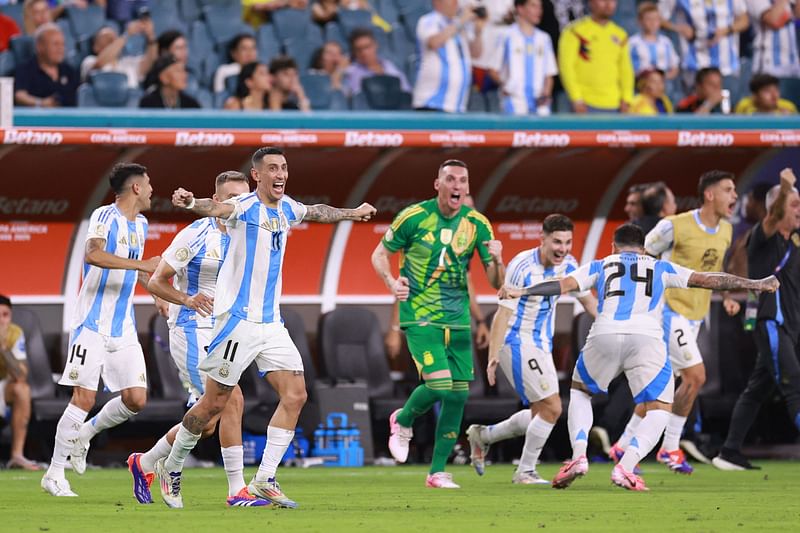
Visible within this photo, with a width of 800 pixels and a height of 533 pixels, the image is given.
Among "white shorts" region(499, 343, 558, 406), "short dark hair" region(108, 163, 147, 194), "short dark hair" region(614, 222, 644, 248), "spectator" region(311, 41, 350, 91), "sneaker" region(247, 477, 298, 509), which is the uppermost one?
"spectator" region(311, 41, 350, 91)

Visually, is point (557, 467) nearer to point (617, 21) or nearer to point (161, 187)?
point (161, 187)

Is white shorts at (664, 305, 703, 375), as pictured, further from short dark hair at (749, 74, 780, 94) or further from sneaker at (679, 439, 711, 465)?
short dark hair at (749, 74, 780, 94)

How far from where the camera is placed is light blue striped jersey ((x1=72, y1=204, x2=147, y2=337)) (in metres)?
10.3

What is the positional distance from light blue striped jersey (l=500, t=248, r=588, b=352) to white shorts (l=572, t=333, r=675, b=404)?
0.93 metres

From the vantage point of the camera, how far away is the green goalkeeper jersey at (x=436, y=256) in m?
10.8

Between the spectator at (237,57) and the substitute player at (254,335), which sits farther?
the spectator at (237,57)

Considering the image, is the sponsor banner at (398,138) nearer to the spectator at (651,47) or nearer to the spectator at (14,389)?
the spectator at (14,389)

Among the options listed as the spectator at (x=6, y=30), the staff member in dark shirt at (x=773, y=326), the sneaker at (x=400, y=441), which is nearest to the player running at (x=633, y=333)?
the sneaker at (x=400, y=441)

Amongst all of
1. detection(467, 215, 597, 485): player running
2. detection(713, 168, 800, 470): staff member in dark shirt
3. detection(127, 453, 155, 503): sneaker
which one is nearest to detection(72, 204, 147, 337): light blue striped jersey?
detection(127, 453, 155, 503): sneaker

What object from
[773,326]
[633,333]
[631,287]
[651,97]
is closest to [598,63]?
[651,97]

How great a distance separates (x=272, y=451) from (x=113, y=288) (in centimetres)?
244

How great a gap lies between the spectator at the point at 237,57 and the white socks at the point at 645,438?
21.9 ft

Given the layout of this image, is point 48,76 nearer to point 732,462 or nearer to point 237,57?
point 237,57

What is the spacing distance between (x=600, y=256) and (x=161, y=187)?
4.55 meters
